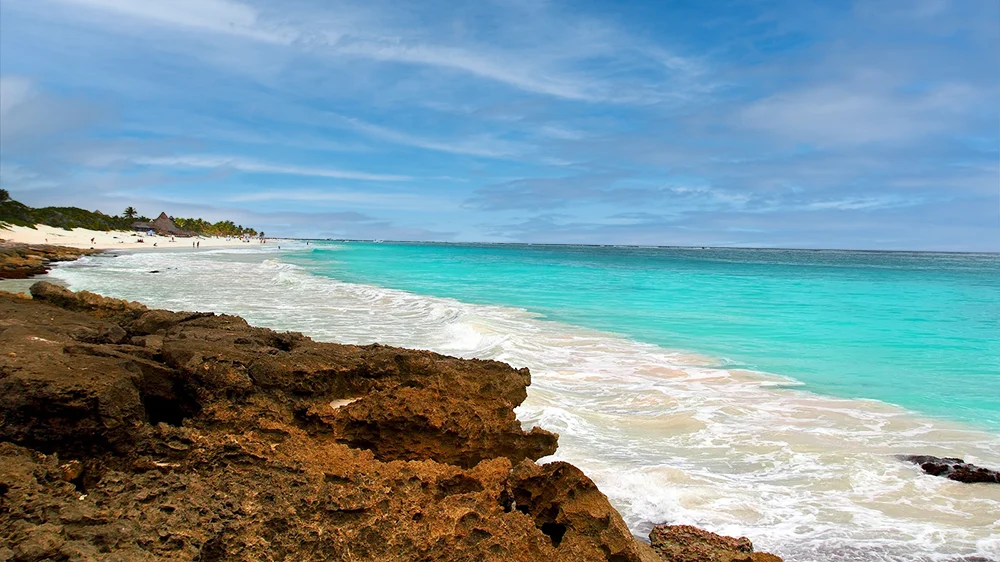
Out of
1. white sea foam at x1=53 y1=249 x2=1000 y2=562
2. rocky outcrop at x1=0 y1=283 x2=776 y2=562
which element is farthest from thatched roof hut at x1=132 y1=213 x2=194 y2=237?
rocky outcrop at x1=0 y1=283 x2=776 y2=562

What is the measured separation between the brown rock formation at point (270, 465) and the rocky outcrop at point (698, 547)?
2.00 feet

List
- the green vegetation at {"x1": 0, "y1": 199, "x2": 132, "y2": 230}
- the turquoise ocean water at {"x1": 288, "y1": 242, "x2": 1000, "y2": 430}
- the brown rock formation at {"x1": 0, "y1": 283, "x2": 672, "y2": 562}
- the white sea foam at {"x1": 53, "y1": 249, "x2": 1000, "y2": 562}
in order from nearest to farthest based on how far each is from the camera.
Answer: the brown rock formation at {"x1": 0, "y1": 283, "x2": 672, "y2": 562}, the white sea foam at {"x1": 53, "y1": 249, "x2": 1000, "y2": 562}, the turquoise ocean water at {"x1": 288, "y1": 242, "x2": 1000, "y2": 430}, the green vegetation at {"x1": 0, "y1": 199, "x2": 132, "y2": 230}

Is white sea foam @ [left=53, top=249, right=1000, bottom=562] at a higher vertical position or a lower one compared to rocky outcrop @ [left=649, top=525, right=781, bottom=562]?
lower

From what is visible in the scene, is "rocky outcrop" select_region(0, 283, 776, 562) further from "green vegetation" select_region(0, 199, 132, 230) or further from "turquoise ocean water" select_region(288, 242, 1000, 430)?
"green vegetation" select_region(0, 199, 132, 230)

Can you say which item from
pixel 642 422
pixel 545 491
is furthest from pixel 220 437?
pixel 642 422

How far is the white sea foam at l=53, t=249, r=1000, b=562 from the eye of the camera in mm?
5309

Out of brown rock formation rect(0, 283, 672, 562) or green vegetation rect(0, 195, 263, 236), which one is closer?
brown rock formation rect(0, 283, 672, 562)

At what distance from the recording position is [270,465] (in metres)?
3.76

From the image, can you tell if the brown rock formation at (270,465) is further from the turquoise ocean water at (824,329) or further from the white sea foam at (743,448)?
the turquoise ocean water at (824,329)

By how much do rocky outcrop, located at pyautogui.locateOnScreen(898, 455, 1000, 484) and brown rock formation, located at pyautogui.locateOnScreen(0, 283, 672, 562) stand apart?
4873 millimetres

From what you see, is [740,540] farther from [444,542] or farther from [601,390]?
[601,390]

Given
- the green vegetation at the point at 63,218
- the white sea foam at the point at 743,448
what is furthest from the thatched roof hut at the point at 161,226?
the white sea foam at the point at 743,448

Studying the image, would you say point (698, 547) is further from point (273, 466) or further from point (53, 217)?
point (53, 217)

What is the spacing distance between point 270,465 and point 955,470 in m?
7.30
